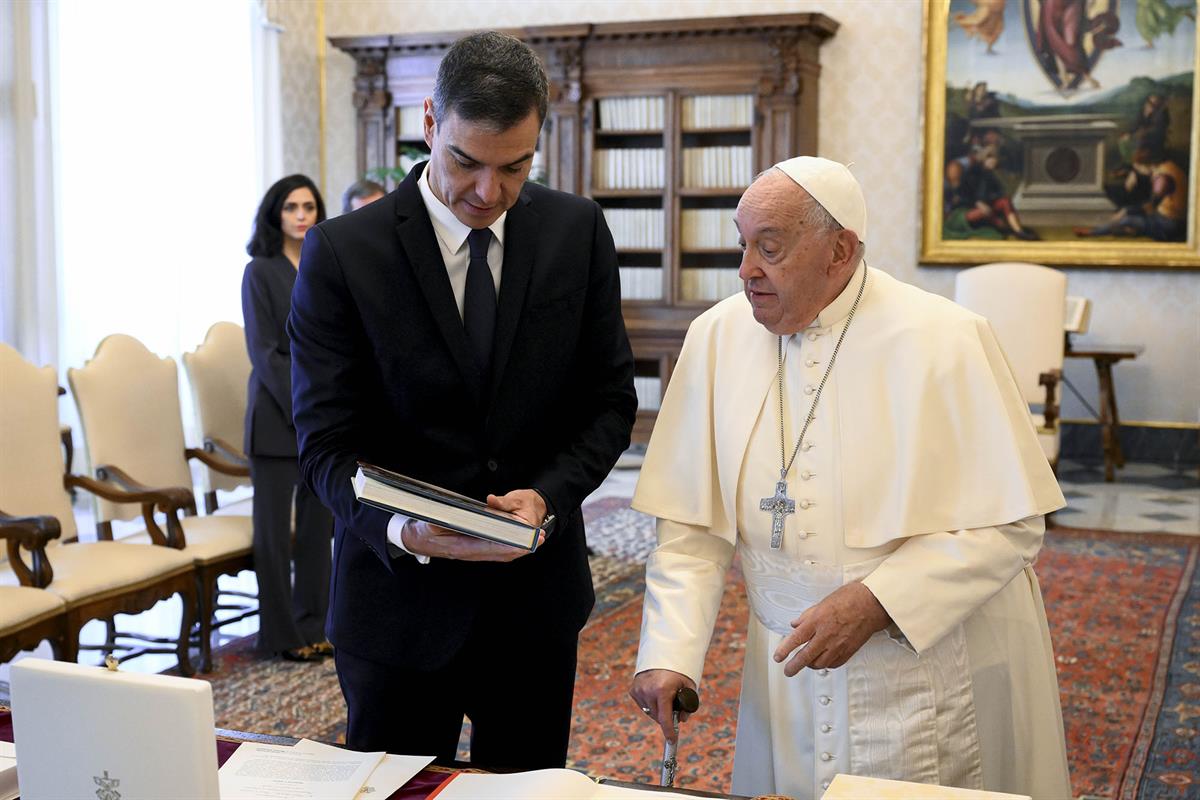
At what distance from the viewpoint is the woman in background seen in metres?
4.91

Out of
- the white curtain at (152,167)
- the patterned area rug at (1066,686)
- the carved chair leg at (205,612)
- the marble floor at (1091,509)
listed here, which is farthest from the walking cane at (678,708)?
the white curtain at (152,167)

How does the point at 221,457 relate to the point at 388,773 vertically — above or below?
below

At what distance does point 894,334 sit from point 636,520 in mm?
5370

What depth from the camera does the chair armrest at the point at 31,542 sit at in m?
4.03

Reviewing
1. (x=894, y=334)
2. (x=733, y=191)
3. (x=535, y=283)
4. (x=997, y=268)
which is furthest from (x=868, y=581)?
(x=733, y=191)

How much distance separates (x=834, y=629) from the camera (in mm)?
2061

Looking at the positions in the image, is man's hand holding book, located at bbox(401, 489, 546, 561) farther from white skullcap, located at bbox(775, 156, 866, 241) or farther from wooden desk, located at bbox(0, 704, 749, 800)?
white skullcap, located at bbox(775, 156, 866, 241)

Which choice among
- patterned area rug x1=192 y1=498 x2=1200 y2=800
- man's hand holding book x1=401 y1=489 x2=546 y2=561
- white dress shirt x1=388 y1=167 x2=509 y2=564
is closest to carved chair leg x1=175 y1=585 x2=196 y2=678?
patterned area rug x1=192 y1=498 x2=1200 y2=800

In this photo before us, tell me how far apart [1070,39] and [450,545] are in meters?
8.58

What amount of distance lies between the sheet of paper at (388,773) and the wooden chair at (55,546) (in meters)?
2.62

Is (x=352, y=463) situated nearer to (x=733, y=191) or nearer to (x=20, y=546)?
(x=20, y=546)

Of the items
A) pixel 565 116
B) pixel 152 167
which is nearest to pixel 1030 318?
pixel 565 116

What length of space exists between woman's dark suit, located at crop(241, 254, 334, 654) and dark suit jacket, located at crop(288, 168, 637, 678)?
2.86m

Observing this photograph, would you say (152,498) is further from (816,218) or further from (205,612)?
(816,218)
